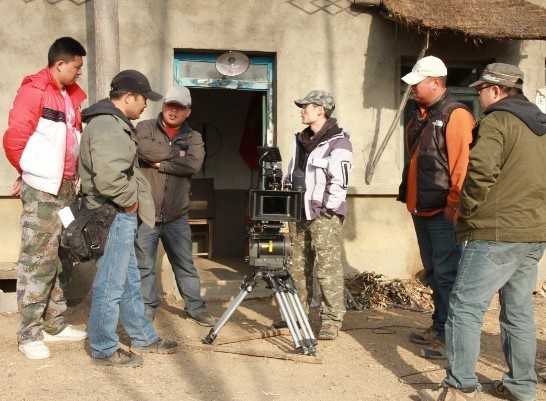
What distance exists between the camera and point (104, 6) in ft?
23.6

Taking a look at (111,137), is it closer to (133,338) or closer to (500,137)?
(133,338)

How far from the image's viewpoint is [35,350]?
5484 millimetres

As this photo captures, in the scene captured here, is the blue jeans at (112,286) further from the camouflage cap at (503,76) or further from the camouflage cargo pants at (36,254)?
the camouflage cap at (503,76)

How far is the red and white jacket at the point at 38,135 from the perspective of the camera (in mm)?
5379

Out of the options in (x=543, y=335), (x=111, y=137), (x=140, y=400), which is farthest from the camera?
(x=543, y=335)

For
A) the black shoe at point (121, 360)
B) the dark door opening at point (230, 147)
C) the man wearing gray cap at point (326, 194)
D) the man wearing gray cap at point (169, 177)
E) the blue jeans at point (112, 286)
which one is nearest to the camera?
the blue jeans at point (112, 286)

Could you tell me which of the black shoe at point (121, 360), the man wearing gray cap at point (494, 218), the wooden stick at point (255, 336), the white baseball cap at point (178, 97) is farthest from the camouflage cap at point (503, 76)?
the black shoe at point (121, 360)

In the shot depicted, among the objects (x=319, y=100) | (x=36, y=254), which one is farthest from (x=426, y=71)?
(x=36, y=254)

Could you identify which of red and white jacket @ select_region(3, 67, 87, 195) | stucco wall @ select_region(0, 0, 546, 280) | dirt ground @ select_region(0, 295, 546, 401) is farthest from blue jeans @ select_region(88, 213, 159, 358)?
stucco wall @ select_region(0, 0, 546, 280)

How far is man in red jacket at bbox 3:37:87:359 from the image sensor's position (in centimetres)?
541

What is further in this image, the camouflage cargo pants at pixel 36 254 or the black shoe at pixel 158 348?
the black shoe at pixel 158 348

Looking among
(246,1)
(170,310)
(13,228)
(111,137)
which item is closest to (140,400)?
(111,137)

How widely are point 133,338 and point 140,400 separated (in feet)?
3.23

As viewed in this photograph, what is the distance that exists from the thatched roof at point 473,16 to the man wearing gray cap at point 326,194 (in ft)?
6.53
